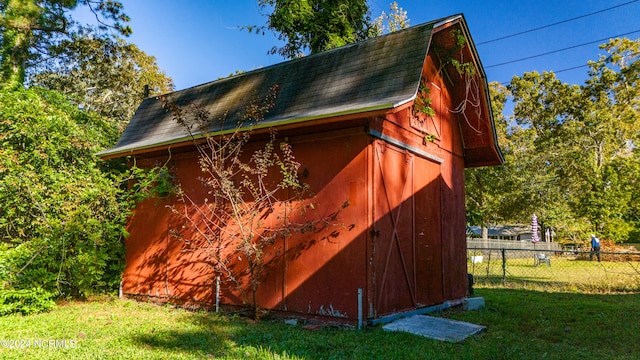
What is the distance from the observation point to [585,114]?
31.3 meters

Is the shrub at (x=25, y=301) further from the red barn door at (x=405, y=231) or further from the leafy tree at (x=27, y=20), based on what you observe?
the leafy tree at (x=27, y=20)

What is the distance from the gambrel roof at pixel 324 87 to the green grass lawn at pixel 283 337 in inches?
114

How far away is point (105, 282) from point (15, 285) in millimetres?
1886

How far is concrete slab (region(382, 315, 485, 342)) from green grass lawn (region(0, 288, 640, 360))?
192 millimetres

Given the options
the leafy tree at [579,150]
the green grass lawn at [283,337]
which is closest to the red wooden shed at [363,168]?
the green grass lawn at [283,337]

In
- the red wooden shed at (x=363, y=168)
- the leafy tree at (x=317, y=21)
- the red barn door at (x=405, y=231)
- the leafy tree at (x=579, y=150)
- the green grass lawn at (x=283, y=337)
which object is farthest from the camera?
the leafy tree at (x=579, y=150)

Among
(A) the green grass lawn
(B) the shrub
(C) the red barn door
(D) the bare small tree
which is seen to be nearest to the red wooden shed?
(C) the red barn door

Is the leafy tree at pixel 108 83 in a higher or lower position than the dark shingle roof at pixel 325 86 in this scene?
higher

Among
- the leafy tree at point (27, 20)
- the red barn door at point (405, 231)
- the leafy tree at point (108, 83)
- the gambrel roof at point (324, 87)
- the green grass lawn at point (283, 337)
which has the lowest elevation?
the green grass lawn at point (283, 337)

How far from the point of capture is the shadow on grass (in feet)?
15.6

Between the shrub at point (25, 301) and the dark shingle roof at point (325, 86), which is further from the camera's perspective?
the shrub at point (25, 301)

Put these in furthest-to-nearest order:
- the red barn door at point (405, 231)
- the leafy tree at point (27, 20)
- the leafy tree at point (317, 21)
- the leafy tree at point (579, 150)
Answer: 1. the leafy tree at point (579, 150)
2. the leafy tree at point (317, 21)
3. the leafy tree at point (27, 20)
4. the red barn door at point (405, 231)

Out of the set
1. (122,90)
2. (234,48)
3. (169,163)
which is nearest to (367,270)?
(169,163)

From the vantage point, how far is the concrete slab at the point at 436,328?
18.5 feet
